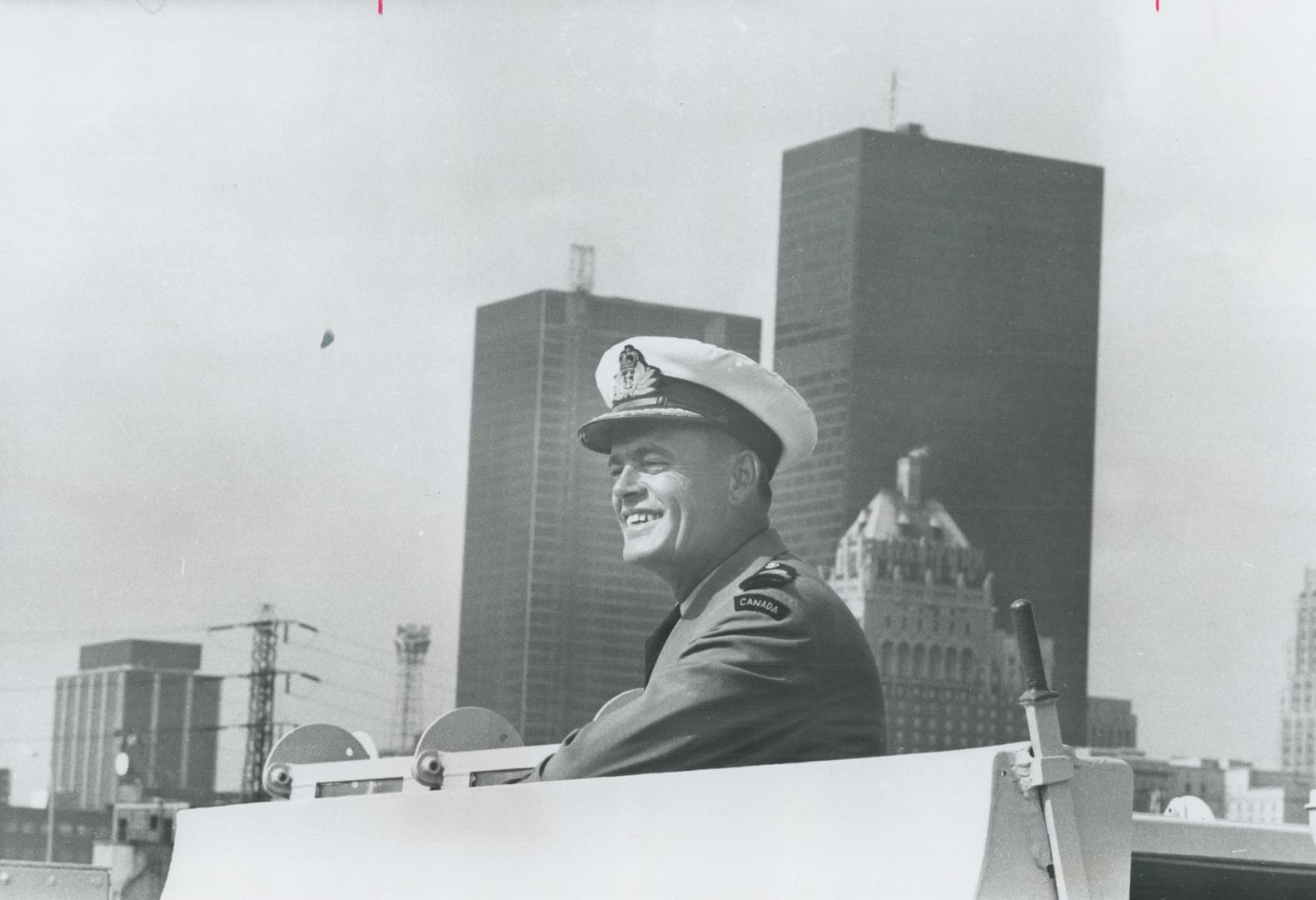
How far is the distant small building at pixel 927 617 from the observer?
75.0 feet

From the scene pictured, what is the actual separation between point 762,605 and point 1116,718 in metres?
18.7

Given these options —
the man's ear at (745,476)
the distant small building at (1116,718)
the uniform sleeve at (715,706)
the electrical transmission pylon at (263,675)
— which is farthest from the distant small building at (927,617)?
the uniform sleeve at (715,706)

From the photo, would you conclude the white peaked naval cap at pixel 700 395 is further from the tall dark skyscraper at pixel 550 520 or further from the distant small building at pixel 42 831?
the distant small building at pixel 42 831

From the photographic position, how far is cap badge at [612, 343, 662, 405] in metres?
3.08

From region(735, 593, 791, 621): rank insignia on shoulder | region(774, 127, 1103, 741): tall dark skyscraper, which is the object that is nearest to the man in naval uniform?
region(735, 593, 791, 621): rank insignia on shoulder

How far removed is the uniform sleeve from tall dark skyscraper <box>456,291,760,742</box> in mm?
1307

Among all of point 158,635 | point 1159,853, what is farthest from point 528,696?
point 1159,853

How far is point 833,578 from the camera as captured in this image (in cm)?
2275

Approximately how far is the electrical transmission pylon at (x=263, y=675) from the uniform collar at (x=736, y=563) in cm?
463

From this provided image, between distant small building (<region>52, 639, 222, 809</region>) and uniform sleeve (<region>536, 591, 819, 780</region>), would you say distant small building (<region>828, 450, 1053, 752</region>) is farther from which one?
uniform sleeve (<region>536, 591, 819, 780</region>)

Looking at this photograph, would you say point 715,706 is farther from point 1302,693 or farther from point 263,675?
point 1302,693

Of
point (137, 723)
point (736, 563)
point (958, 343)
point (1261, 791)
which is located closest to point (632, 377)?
point (736, 563)

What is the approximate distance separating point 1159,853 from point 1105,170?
501 inches

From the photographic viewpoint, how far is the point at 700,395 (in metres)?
3.08
